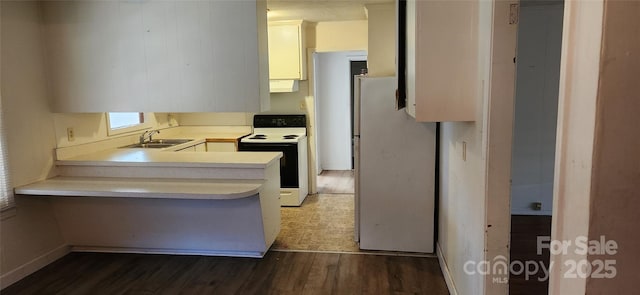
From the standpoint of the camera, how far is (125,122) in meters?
4.39

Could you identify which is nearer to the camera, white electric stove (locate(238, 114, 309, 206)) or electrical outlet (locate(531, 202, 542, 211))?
electrical outlet (locate(531, 202, 542, 211))

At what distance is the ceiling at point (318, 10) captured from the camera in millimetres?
3883

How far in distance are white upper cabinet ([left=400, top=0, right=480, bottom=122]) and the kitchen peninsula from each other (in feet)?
4.89

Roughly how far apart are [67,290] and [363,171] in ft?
7.89

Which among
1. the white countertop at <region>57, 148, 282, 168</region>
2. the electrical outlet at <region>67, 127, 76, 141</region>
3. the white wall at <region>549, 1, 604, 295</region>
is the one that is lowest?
the white countertop at <region>57, 148, 282, 168</region>

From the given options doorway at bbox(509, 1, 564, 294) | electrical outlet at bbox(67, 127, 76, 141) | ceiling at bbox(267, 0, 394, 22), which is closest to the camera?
electrical outlet at bbox(67, 127, 76, 141)

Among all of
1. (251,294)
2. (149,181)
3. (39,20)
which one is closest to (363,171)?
(251,294)

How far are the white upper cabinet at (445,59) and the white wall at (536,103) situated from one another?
2.30m

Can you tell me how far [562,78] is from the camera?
0.78 m

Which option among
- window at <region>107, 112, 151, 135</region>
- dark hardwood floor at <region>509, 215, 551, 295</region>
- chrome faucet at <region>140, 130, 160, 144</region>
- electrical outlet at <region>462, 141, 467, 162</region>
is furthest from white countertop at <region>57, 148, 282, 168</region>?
dark hardwood floor at <region>509, 215, 551, 295</region>

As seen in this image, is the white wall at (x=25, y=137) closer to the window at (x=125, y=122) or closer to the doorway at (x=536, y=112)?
the window at (x=125, y=122)

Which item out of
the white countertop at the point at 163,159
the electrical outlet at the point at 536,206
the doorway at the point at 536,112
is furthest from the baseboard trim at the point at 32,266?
the electrical outlet at the point at 536,206

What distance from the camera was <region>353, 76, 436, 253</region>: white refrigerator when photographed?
132 inches

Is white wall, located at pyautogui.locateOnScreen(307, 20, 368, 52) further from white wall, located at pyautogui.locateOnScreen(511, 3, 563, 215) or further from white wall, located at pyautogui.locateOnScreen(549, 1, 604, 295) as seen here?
white wall, located at pyautogui.locateOnScreen(549, 1, 604, 295)
